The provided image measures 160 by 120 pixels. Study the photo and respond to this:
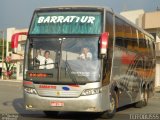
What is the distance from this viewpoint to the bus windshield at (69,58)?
1323 centimetres

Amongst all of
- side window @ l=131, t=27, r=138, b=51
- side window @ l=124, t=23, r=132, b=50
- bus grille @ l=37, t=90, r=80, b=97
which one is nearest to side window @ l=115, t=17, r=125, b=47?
side window @ l=124, t=23, r=132, b=50

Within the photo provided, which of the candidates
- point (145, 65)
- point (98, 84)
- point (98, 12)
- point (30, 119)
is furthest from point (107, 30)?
point (145, 65)

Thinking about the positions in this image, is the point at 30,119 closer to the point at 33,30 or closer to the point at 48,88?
the point at 48,88

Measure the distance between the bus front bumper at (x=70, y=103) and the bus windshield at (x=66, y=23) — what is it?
197cm

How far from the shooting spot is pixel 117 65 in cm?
1532

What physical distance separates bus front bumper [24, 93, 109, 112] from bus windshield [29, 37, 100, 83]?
55 centimetres

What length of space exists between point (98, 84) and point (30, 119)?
2.63 meters

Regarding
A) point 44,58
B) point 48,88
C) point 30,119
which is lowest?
point 30,119

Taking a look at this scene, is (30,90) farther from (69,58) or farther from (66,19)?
(66,19)

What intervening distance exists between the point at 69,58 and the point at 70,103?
131cm

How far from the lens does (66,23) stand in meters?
13.8

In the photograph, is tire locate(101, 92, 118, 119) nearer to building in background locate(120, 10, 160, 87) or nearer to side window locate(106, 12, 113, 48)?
side window locate(106, 12, 113, 48)

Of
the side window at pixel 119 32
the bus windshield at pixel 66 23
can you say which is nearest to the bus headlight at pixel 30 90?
the bus windshield at pixel 66 23

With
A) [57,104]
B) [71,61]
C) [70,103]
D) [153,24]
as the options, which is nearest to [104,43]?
[71,61]
